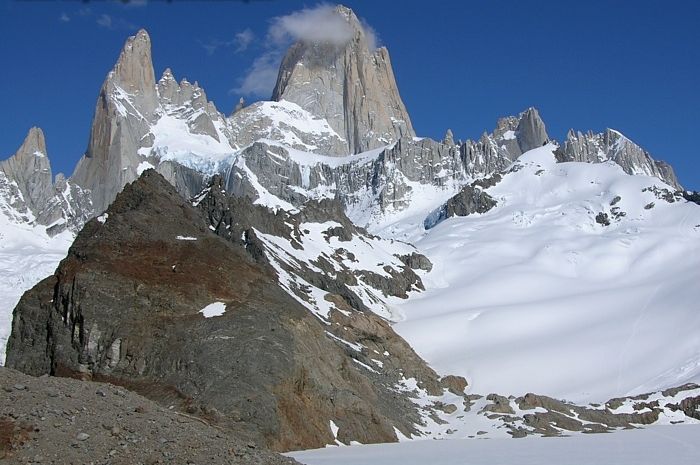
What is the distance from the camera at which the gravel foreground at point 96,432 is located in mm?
26172

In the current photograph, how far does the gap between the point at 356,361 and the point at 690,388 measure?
49.7m

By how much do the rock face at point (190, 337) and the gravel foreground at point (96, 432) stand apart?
2119cm

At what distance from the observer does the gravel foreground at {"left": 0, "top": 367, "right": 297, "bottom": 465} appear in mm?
26172

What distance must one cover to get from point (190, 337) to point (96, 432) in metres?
33.9

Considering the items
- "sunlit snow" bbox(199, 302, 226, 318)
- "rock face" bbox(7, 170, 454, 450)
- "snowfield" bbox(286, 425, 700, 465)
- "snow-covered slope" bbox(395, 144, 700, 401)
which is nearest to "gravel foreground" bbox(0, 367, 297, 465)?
"snowfield" bbox(286, 425, 700, 465)

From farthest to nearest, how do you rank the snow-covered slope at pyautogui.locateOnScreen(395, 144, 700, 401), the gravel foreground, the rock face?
the snow-covered slope at pyautogui.locateOnScreen(395, 144, 700, 401), the rock face, the gravel foreground

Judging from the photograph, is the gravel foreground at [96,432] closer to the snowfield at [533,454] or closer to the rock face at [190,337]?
the snowfield at [533,454]

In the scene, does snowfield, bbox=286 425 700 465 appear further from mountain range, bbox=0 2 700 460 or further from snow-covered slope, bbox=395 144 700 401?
snow-covered slope, bbox=395 144 700 401

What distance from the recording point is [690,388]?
124m

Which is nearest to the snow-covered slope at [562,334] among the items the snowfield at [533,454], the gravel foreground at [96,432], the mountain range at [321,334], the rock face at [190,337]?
the mountain range at [321,334]

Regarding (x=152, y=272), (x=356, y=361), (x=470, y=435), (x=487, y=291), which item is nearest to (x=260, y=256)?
(x=356, y=361)

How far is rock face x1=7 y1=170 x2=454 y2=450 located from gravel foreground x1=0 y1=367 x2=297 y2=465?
21.2 meters

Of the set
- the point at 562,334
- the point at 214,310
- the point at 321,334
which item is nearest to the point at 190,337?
the point at 214,310

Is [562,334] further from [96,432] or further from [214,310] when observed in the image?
[96,432]
